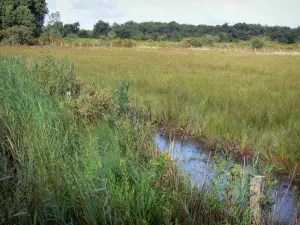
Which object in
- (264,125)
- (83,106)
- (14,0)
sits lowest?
(264,125)

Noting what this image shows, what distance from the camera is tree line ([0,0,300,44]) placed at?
45.8 meters

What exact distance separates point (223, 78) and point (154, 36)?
72.3 m

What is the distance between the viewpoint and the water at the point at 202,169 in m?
3.60

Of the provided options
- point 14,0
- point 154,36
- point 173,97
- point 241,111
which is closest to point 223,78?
point 173,97

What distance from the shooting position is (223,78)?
11.7 m

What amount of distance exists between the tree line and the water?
3781 centimetres

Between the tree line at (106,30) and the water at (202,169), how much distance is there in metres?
37.8

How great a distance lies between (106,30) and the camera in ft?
273

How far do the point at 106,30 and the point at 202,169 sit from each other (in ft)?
269

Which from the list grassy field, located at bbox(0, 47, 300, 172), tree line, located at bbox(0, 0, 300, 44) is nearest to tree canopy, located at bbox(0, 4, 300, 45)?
tree line, located at bbox(0, 0, 300, 44)

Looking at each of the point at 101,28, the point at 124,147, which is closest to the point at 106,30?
the point at 101,28

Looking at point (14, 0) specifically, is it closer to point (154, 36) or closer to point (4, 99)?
point (154, 36)

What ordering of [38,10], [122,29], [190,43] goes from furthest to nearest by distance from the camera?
1. [122,29]
2. [38,10]
3. [190,43]

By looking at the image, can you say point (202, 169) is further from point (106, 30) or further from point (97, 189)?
point (106, 30)
